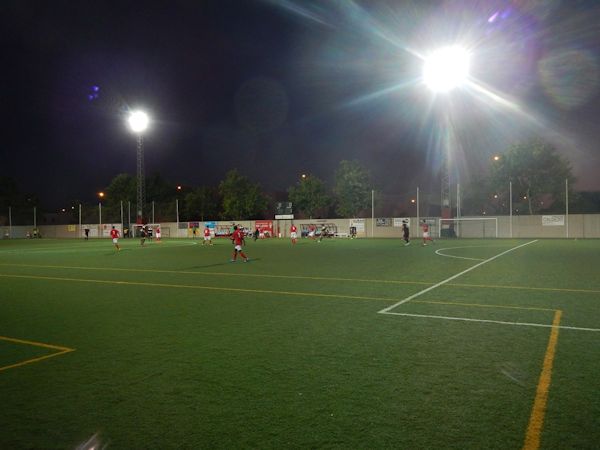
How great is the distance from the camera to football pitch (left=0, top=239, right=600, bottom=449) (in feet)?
12.7

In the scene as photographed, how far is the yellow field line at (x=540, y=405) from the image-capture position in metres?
3.65

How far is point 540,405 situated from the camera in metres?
4.31

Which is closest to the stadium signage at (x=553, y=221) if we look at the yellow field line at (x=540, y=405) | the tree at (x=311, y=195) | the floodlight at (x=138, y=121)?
the tree at (x=311, y=195)

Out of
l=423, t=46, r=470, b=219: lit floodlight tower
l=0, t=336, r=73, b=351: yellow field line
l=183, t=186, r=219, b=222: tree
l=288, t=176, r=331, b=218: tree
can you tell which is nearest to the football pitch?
l=0, t=336, r=73, b=351: yellow field line

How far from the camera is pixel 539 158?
56688 mm

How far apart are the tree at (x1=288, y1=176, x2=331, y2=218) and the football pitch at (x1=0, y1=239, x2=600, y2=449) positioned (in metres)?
56.9

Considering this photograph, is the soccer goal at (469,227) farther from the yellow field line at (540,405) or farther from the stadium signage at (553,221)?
the yellow field line at (540,405)

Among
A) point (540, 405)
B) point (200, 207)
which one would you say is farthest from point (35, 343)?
point (200, 207)

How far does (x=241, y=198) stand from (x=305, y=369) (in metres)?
69.1

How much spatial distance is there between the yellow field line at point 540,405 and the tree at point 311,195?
203 ft

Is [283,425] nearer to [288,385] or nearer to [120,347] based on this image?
[288,385]

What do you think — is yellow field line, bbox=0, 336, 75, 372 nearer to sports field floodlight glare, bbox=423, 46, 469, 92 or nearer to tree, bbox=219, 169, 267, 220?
sports field floodlight glare, bbox=423, 46, 469, 92

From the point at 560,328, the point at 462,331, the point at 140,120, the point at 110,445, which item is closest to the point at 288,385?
the point at 110,445

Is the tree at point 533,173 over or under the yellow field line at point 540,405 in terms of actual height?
over
